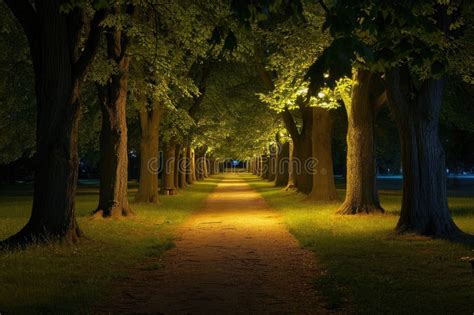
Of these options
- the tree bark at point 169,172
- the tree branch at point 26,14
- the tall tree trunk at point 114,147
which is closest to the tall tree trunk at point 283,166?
the tree bark at point 169,172

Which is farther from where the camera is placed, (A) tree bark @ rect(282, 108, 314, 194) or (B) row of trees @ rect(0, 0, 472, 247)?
(A) tree bark @ rect(282, 108, 314, 194)

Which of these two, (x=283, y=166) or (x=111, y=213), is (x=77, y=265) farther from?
(x=283, y=166)

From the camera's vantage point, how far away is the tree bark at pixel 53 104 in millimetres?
13727

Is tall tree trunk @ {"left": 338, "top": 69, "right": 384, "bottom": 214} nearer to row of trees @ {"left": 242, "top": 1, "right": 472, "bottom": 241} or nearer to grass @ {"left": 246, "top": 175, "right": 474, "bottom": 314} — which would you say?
row of trees @ {"left": 242, "top": 1, "right": 472, "bottom": 241}

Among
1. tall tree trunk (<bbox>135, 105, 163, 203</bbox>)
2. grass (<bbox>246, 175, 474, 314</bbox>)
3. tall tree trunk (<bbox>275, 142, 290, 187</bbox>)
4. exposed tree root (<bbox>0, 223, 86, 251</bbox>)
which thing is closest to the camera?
grass (<bbox>246, 175, 474, 314</bbox>)

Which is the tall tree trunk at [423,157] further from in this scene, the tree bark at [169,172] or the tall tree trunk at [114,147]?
the tree bark at [169,172]

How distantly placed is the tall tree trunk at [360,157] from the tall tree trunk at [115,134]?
8.23m

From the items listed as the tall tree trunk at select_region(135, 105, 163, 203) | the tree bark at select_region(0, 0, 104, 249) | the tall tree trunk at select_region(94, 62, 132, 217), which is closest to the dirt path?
the tree bark at select_region(0, 0, 104, 249)

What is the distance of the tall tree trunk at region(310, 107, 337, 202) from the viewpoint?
2975 centimetres

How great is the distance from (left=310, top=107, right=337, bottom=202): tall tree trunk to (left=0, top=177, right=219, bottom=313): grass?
11.9 meters

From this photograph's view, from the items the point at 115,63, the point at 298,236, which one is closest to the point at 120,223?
the point at 115,63

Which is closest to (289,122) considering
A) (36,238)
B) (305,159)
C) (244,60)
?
(305,159)

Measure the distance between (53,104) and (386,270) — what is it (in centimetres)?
825

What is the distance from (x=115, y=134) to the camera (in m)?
21.4
